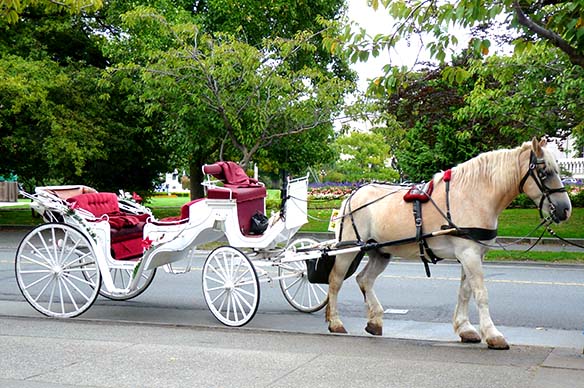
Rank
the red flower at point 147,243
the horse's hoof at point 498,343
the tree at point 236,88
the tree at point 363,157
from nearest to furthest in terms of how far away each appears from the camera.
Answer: the horse's hoof at point 498,343 < the red flower at point 147,243 < the tree at point 236,88 < the tree at point 363,157

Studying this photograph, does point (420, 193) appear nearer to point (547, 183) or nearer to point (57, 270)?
point (547, 183)

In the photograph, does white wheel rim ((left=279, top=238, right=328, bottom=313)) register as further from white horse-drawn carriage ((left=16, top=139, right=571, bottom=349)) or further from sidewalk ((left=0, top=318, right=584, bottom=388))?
sidewalk ((left=0, top=318, right=584, bottom=388))

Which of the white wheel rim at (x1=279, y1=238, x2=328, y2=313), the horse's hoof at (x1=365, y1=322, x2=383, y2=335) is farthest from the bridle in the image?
the white wheel rim at (x1=279, y1=238, x2=328, y2=313)

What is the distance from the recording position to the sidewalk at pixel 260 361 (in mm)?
6449

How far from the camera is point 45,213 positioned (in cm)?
1080

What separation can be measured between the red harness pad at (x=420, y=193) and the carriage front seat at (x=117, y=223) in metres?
4.16

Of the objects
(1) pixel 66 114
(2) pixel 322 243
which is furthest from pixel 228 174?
(1) pixel 66 114

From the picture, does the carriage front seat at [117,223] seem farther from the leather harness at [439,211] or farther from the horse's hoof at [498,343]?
the horse's hoof at [498,343]

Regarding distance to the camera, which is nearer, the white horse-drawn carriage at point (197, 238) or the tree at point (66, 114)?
the white horse-drawn carriage at point (197, 238)

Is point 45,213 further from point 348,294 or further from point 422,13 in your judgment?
point 422,13

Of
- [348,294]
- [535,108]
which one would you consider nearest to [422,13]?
[348,294]

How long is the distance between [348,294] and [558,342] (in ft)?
13.7

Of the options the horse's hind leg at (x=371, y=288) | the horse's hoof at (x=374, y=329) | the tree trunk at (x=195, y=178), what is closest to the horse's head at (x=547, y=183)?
the horse's hind leg at (x=371, y=288)

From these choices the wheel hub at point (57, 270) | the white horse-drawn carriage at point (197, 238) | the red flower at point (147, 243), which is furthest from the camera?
the wheel hub at point (57, 270)
